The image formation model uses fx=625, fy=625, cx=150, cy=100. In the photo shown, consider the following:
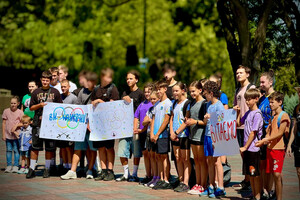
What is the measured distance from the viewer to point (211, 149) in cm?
945

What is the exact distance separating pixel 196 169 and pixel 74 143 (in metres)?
2.90

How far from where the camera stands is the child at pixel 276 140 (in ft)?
28.2

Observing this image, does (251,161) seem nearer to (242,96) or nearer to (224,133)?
(224,133)

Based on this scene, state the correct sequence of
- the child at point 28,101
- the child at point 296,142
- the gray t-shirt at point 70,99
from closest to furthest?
1. the child at point 296,142
2. the gray t-shirt at point 70,99
3. the child at point 28,101

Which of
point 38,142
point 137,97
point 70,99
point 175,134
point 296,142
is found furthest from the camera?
point 70,99

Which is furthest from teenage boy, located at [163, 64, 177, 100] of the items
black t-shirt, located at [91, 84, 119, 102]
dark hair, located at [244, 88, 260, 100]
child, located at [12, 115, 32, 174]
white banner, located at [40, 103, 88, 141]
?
child, located at [12, 115, 32, 174]

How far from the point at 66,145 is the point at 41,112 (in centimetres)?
77

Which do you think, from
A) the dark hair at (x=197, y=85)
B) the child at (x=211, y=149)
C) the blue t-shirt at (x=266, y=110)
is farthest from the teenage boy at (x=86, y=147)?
the blue t-shirt at (x=266, y=110)

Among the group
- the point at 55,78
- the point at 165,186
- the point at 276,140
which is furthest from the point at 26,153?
the point at 276,140

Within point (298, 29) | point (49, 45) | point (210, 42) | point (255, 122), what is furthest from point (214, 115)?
point (210, 42)

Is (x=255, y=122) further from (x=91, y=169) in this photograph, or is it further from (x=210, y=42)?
(x=210, y=42)

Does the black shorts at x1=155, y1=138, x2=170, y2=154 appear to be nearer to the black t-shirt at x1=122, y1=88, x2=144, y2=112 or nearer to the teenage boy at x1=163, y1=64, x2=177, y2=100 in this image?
the teenage boy at x1=163, y1=64, x2=177, y2=100

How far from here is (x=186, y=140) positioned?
9977mm

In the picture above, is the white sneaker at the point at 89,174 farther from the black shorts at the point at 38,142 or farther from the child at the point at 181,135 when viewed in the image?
the child at the point at 181,135
